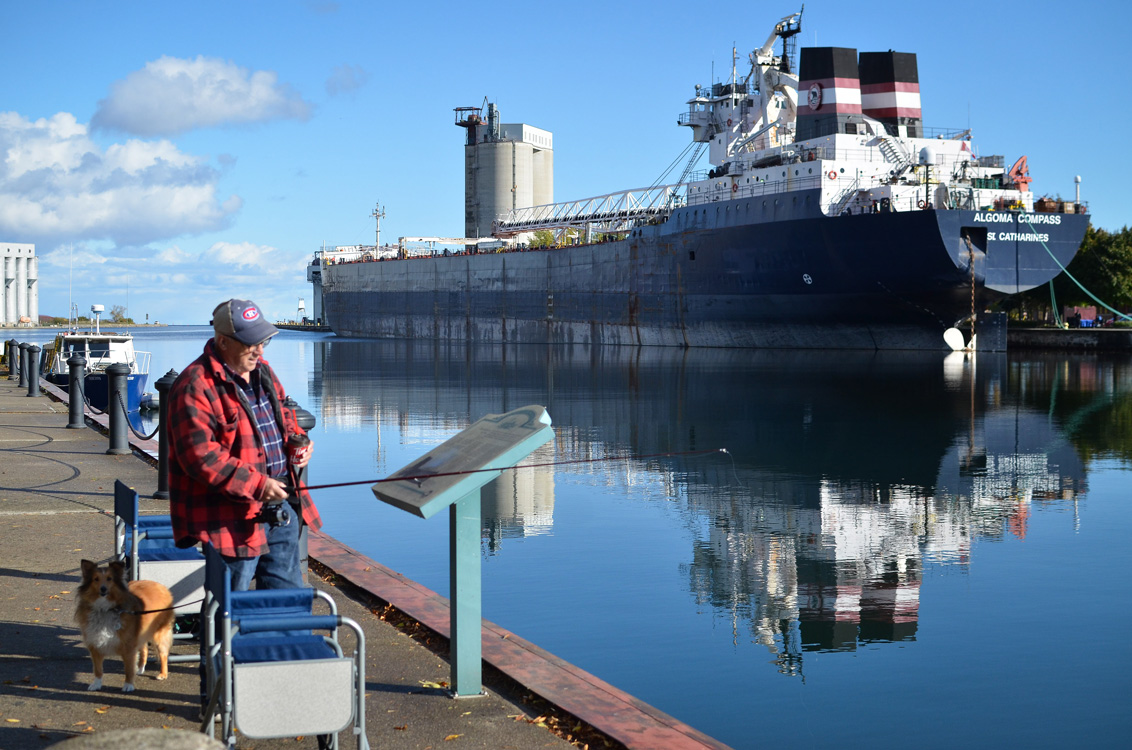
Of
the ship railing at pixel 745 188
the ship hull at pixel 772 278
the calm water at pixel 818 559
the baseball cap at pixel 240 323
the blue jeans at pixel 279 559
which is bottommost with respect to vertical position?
the calm water at pixel 818 559

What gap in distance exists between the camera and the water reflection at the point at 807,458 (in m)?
7.91

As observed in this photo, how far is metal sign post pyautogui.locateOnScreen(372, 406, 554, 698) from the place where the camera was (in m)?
4.59

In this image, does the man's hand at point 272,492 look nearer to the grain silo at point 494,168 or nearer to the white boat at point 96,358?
the white boat at point 96,358

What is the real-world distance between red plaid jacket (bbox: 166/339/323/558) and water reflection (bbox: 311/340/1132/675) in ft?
10.5

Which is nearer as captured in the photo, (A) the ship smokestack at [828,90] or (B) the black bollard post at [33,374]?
(B) the black bollard post at [33,374]

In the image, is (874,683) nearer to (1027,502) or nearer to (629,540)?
(629,540)

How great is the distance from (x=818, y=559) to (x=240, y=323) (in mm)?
5821

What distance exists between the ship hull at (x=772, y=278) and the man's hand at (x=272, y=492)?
36202mm

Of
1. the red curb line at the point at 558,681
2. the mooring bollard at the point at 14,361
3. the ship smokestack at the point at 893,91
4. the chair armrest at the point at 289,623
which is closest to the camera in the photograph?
the chair armrest at the point at 289,623

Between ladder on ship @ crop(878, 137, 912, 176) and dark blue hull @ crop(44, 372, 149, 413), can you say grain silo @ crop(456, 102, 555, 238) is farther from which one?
dark blue hull @ crop(44, 372, 149, 413)

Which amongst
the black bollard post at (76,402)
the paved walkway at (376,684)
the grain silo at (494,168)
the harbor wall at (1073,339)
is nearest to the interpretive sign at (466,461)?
the paved walkway at (376,684)

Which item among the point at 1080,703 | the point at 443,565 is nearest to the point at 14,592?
the point at 443,565

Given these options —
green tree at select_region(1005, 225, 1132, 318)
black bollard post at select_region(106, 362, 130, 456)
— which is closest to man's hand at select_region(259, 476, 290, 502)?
black bollard post at select_region(106, 362, 130, 456)

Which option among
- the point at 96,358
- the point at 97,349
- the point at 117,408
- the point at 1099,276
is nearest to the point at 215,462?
the point at 117,408
